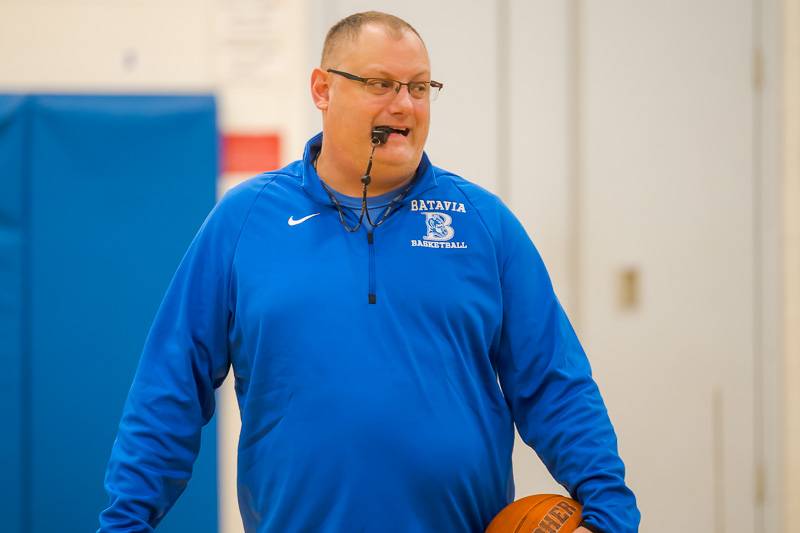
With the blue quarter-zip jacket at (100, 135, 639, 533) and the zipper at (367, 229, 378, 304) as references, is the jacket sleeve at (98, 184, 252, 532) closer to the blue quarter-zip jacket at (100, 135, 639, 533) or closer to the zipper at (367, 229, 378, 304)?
the blue quarter-zip jacket at (100, 135, 639, 533)

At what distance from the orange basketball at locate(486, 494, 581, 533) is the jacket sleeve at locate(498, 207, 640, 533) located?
0.09 feet

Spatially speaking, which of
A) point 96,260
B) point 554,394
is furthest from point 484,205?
point 96,260

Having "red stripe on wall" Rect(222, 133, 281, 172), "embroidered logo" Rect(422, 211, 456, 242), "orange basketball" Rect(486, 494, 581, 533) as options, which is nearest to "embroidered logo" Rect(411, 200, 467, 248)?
"embroidered logo" Rect(422, 211, 456, 242)

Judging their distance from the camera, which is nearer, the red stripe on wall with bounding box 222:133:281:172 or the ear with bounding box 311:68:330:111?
the ear with bounding box 311:68:330:111

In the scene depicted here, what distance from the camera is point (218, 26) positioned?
104 inches

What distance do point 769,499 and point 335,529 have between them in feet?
7.12

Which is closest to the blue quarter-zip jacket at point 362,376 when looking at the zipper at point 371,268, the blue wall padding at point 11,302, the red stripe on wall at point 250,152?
the zipper at point 371,268

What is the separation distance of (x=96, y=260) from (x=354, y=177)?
1.31 meters

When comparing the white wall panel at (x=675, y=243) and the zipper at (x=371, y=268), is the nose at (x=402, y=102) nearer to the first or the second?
the zipper at (x=371, y=268)

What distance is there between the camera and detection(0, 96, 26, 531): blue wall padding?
8.33ft

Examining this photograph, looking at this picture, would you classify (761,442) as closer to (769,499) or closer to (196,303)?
(769,499)

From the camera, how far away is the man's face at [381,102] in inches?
60.9

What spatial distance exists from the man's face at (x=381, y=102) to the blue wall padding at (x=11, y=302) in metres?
1.43

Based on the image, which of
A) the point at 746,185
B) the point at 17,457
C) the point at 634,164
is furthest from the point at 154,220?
the point at 746,185
